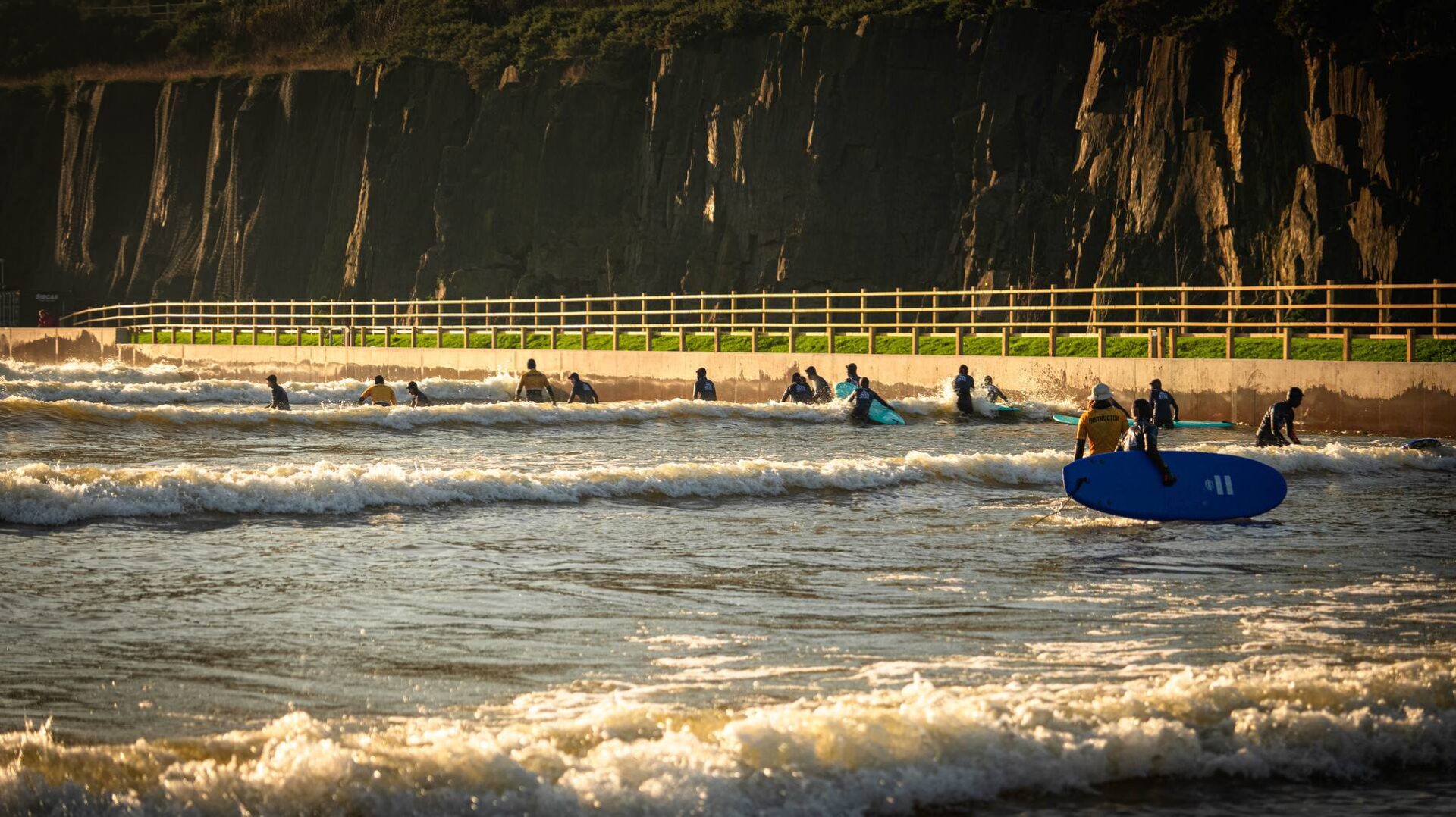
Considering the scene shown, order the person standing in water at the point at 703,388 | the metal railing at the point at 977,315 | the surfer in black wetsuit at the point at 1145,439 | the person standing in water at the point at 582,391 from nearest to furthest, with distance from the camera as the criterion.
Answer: the surfer in black wetsuit at the point at 1145,439, the metal railing at the point at 977,315, the person standing in water at the point at 582,391, the person standing in water at the point at 703,388

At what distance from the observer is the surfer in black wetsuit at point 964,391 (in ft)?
104

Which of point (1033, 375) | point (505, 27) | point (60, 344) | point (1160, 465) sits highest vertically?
point (505, 27)

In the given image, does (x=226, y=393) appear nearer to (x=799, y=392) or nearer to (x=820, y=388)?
(x=799, y=392)

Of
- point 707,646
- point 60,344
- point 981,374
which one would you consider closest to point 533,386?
point 981,374

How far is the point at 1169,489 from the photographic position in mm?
15266

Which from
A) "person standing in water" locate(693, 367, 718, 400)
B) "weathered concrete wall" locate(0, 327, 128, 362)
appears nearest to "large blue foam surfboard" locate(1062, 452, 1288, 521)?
"person standing in water" locate(693, 367, 718, 400)

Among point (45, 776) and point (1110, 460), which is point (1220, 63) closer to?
point (1110, 460)

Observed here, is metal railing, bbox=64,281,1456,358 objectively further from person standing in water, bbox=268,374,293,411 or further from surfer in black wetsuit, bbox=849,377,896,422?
person standing in water, bbox=268,374,293,411

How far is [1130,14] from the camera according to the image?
46.7 metres

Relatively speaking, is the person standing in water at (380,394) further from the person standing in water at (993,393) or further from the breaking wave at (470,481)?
the breaking wave at (470,481)

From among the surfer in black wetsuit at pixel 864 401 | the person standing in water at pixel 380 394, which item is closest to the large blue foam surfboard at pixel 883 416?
the surfer in black wetsuit at pixel 864 401

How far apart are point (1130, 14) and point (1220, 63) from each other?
127 inches

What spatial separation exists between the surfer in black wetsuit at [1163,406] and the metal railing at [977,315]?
2.90 metres

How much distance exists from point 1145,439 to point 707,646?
6.94 meters
